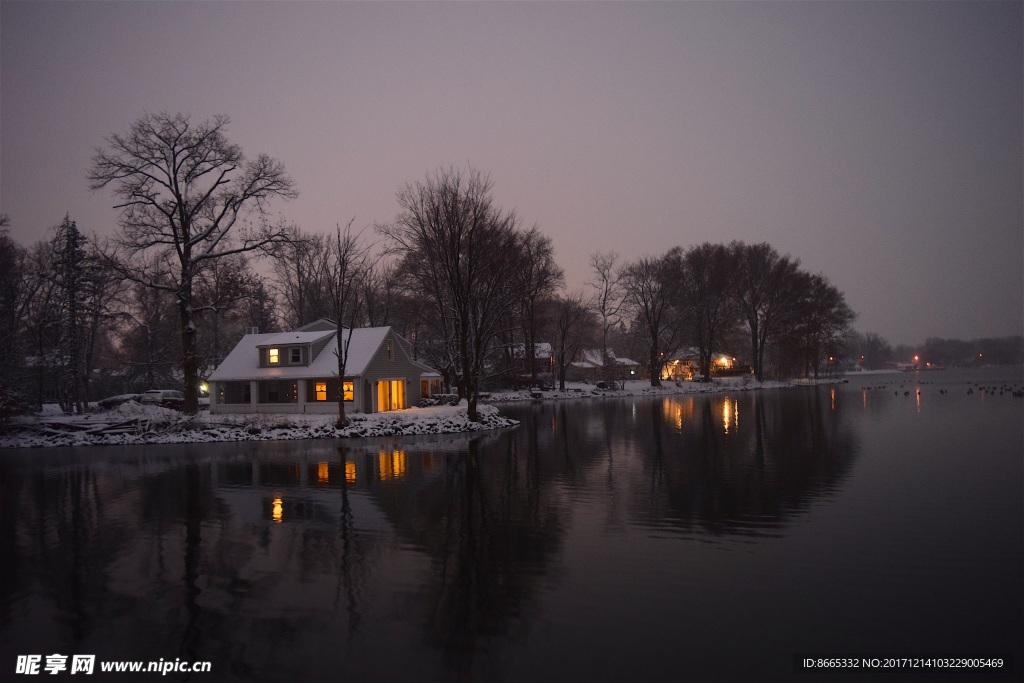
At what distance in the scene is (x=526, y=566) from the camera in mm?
10102

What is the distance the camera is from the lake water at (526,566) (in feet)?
23.5

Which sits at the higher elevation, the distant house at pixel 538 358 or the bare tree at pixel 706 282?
the bare tree at pixel 706 282

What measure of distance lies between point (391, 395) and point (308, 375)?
5.83 metres

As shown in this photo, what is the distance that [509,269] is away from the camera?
41.9 metres

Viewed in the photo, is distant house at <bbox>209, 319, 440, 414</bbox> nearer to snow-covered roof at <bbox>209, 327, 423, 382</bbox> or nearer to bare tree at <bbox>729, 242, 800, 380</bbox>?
snow-covered roof at <bbox>209, 327, 423, 382</bbox>

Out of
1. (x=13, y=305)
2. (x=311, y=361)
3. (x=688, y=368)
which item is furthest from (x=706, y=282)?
(x=13, y=305)

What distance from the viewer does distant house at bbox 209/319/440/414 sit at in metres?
39.6

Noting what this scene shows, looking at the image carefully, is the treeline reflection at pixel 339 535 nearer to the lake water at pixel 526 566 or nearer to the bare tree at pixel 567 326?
the lake water at pixel 526 566

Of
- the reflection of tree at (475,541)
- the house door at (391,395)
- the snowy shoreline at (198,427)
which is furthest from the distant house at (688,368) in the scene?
the reflection of tree at (475,541)

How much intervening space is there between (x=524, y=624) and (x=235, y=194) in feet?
118

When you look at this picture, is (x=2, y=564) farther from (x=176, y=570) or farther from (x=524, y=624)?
(x=524, y=624)

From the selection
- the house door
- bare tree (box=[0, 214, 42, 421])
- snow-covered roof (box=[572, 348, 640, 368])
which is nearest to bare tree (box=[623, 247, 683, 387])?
snow-covered roof (box=[572, 348, 640, 368])

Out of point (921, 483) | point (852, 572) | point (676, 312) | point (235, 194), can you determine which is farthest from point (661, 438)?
point (676, 312)

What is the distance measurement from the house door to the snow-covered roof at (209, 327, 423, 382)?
93.6 inches
